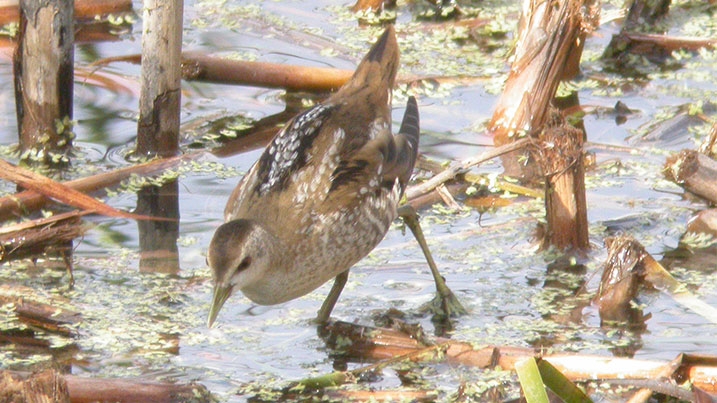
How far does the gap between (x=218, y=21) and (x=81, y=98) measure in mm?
1478

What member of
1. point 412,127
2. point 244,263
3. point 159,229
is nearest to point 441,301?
point 412,127

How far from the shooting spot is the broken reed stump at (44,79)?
6391mm

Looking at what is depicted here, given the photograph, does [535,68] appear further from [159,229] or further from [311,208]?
[311,208]

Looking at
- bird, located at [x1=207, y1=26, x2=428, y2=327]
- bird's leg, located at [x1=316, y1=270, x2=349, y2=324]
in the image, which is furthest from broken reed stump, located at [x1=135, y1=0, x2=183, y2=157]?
bird's leg, located at [x1=316, y1=270, x2=349, y2=324]

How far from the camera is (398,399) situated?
4.50m

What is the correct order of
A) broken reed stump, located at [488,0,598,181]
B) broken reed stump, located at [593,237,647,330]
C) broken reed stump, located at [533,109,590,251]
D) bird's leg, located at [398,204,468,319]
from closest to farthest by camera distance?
broken reed stump, located at [593,237,647,330]
bird's leg, located at [398,204,468,319]
broken reed stump, located at [533,109,590,251]
broken reed stump, located at [488,0,598,181]

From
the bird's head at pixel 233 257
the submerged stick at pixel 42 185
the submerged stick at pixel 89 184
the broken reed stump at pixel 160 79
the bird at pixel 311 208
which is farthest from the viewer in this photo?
the broken reed stump at pixel 160 79

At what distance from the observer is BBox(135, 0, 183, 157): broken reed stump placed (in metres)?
6.31

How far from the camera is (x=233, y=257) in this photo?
15.1ft

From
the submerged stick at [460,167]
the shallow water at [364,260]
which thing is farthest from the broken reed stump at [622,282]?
the submerged stick at [460,167]

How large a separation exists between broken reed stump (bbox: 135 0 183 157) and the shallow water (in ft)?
0.76

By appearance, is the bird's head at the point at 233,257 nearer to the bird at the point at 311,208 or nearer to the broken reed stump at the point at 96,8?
the bird at the point at 311,208

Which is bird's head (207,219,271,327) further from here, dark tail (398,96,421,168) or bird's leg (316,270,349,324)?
dark tail (398,96,421,168)

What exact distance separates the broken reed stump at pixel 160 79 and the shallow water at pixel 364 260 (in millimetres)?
231
